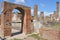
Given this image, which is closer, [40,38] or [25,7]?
Result: [40,38]

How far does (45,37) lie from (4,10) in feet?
19.6

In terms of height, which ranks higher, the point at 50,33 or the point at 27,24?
the point at 27,24

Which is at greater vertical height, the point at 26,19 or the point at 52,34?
the point at 26,19

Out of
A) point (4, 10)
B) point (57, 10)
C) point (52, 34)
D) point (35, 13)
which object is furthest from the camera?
point (57, 10)

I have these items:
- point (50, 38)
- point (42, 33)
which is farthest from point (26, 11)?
point (50, 38)

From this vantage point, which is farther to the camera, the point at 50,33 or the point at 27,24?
the point at 27,24

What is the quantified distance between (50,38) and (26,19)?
6.07 metres

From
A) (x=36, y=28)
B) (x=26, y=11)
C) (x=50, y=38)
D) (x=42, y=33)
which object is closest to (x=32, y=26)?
(x=36, y=28)

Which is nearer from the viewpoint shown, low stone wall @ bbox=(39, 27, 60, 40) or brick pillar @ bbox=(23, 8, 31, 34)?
low stone wall @ bbox=(39, 27, 60, 40)

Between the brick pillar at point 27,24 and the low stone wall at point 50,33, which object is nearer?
the low stone wall at point 50,33

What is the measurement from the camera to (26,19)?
18141mm

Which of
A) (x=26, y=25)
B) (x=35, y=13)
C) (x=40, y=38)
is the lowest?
(x=40, y=38)

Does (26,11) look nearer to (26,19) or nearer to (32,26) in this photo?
(26,19)

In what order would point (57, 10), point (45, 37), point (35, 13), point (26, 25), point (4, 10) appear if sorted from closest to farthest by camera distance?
point (45, 37)
point (4, 10)
point (26, 25)
point (35, 13)
point (57, 10)
